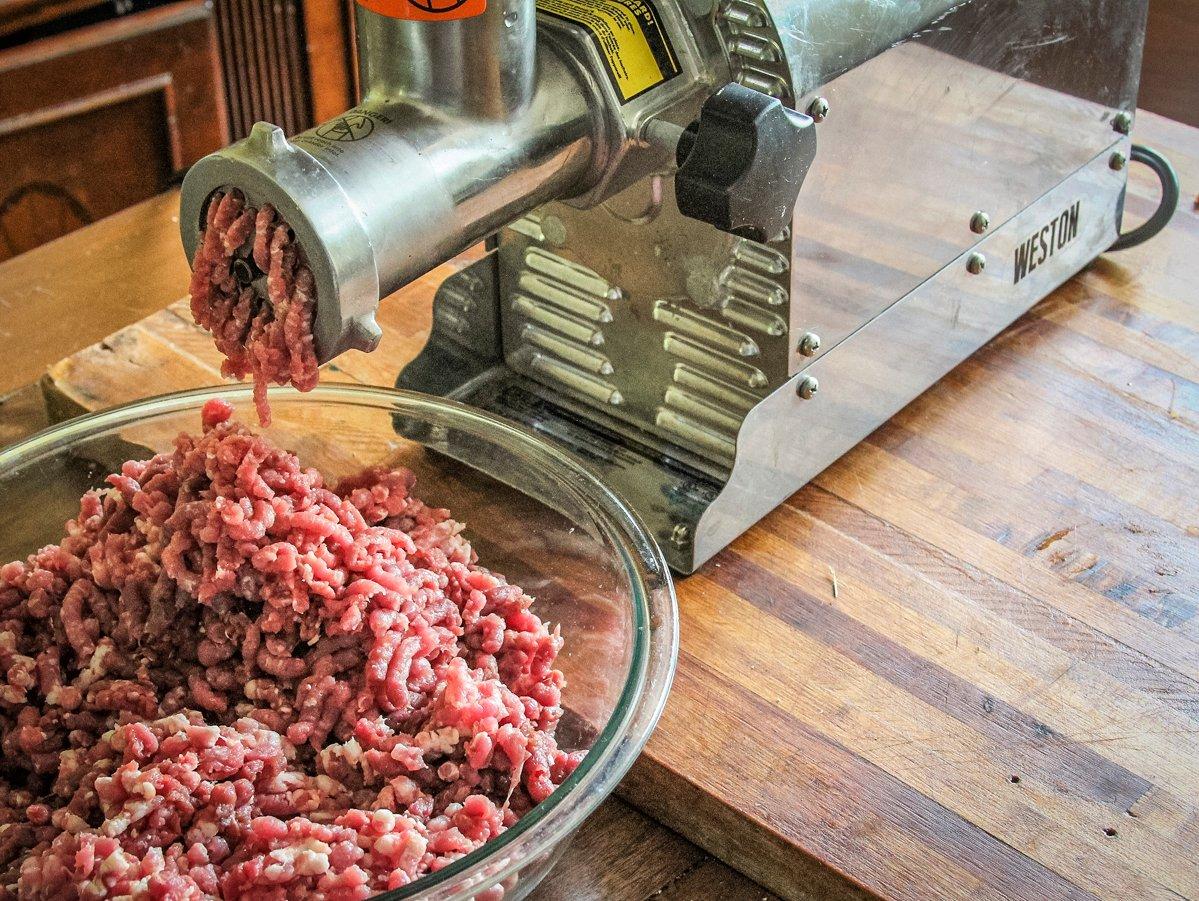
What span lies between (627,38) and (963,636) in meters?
0.51

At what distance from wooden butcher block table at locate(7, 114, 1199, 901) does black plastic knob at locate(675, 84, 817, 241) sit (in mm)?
331

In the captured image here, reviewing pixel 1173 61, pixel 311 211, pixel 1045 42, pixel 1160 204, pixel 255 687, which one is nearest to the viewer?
pixel 311 211

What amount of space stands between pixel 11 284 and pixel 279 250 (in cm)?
85

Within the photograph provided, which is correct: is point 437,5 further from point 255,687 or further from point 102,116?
point 102,116

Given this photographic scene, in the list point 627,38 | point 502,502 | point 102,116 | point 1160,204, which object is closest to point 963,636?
point 502,502

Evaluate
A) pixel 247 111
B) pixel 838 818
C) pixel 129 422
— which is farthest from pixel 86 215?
pixel 838 818

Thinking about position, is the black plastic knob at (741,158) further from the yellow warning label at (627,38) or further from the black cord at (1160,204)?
the black cord at (1160,204)

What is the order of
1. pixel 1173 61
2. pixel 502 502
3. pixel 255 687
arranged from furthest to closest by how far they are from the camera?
pixel 1173 61 < pixel 502 502 < pixel 255 687

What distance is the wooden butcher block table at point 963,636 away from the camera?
0.96 meters

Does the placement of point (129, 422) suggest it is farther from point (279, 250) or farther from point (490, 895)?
point (490, 895)

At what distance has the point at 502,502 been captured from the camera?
108cm

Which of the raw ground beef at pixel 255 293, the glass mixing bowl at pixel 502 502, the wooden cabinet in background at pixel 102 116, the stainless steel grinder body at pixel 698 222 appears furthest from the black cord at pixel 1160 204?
the wooden cabinet in background at pixel 102 116

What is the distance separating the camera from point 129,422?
3.50 ft

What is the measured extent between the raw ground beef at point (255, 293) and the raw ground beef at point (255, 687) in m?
0.10
